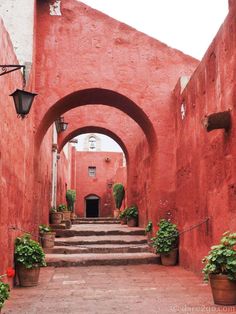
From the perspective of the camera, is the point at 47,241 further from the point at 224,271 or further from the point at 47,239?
the point at 224,271

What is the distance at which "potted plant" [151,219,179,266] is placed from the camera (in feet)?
29.6

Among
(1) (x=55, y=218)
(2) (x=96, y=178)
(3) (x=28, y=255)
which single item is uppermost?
(2) (x=96, y=178)

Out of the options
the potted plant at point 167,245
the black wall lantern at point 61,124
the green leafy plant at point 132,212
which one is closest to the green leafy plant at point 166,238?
the potted plant at point 167,245

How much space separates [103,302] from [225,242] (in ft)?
5.90

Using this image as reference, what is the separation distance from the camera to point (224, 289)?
502cm

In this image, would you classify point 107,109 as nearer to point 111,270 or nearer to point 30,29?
point 30,29

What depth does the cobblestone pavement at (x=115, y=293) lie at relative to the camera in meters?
5.21

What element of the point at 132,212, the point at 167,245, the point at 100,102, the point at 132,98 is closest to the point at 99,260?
the point at 167,245

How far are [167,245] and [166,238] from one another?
15 cm

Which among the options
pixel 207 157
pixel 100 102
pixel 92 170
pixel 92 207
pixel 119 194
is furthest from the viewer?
pixel 92 207

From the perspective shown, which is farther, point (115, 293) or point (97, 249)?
point (97, 249)

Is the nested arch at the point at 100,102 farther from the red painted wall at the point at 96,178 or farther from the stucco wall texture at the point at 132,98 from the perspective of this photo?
the red painted wall at the point at 96,178

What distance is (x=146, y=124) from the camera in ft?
34.3

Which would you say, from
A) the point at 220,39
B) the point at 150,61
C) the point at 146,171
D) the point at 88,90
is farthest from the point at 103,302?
the point at 146,171
